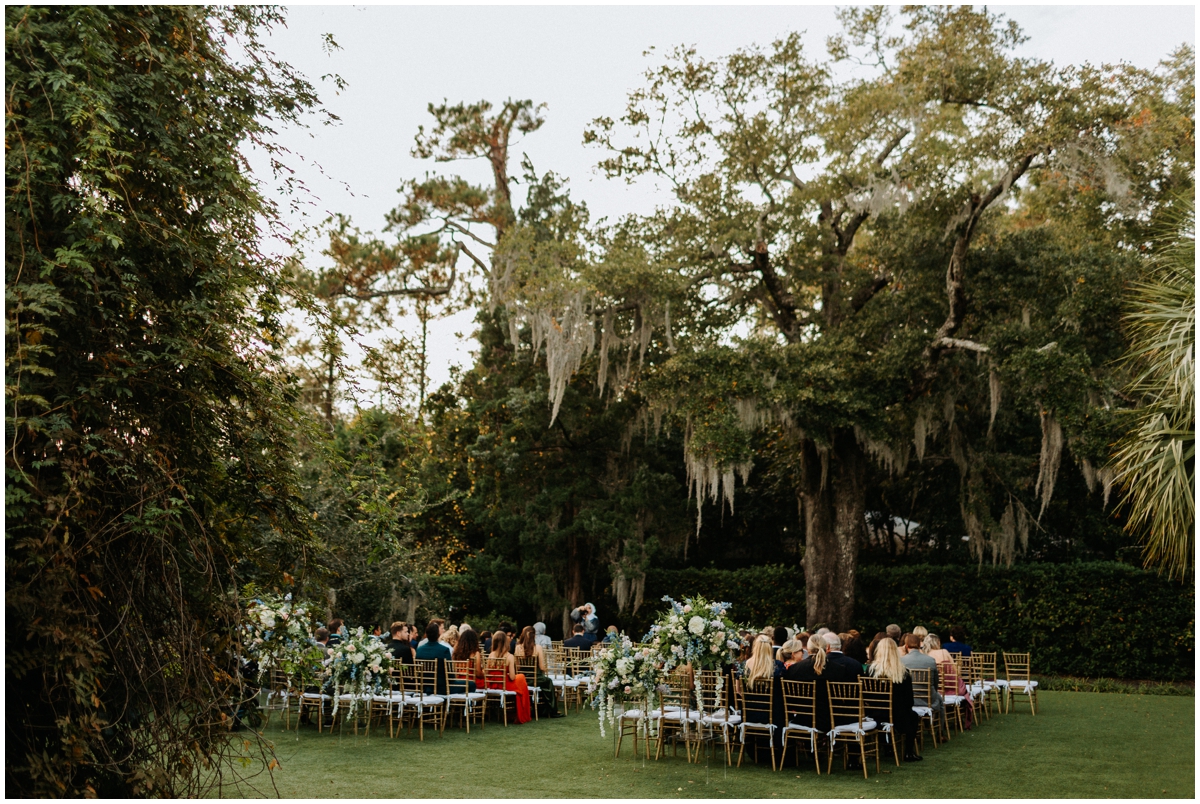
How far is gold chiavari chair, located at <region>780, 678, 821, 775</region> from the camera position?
308 inches

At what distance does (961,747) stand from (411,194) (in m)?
17.1

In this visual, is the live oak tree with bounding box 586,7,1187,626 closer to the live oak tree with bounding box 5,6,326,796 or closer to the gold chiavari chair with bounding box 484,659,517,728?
Result: the gold chiavari chair with bounding box 484,659,517,728

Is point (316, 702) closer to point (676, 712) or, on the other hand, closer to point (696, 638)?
point (676, 712)

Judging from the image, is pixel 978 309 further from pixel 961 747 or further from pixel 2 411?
pixel 2 411

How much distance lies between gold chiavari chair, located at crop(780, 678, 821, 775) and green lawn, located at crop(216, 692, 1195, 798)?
11.3 inches

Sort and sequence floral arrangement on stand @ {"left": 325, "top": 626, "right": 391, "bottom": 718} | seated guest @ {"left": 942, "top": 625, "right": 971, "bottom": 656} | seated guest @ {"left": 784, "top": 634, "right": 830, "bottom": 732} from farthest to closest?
seated guest @ {"left": 942, "top": 625, "right": 971, "bottom": 656}
floral arrangement on stand @ {"left": 325, "top": 626, "right": 391, "bottom": 718}
seated guest @ {"left": 784, "top": 634, "right": 830, "bottom": 732}

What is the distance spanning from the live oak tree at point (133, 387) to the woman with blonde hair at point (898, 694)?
5674mm

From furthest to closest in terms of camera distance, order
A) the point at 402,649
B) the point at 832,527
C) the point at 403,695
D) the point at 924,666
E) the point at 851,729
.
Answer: the point at 832,527 < the point at 402,649 < the point at 403,695 < the point at 924,666 < the point at 851,729

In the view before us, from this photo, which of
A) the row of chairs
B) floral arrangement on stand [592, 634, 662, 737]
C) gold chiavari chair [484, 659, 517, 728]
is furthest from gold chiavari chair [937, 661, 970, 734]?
gold chiavari chair [484, 659, 517, 728]

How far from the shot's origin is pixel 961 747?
354 inches

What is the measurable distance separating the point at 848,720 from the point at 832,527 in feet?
27.7

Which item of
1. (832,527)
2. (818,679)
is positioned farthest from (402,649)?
(832,527)

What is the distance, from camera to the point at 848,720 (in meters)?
8.08

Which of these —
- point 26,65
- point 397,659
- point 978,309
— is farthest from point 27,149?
point 978,309
